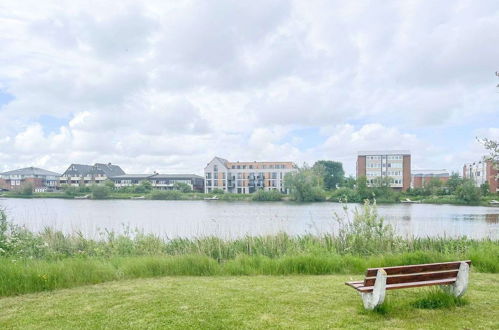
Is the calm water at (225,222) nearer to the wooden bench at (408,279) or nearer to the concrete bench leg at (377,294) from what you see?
the wooden bench at (408,279)

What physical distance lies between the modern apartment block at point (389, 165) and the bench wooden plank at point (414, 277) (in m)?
83.0

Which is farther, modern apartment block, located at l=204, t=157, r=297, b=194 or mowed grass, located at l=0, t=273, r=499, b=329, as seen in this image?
modern apartment block, located at l=204, t=157, r=297, b=194

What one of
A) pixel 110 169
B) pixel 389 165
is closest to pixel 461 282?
pixel 389 165

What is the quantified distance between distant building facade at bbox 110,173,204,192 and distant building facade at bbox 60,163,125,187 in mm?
4362

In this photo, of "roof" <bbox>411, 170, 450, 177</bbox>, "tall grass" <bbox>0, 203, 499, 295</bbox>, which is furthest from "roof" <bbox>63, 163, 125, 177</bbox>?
"tall grass" <bbox>0, 203, 499, 295</bbox>

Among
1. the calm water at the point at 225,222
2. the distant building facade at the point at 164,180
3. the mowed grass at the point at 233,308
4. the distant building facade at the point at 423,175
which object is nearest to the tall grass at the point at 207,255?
the mowed grass at the point at 233,308

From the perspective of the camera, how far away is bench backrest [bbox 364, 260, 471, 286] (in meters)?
4.86

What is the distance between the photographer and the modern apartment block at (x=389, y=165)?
8656 cm

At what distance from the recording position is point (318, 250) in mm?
9391

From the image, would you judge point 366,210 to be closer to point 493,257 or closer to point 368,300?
point 493,257

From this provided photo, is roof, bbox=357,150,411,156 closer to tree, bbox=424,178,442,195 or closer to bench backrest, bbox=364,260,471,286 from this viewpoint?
tree, bbox=424,178,442,195

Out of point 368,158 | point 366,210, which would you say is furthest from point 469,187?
point 366,210

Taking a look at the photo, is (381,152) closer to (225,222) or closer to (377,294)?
(225,222)

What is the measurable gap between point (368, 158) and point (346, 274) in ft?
282
